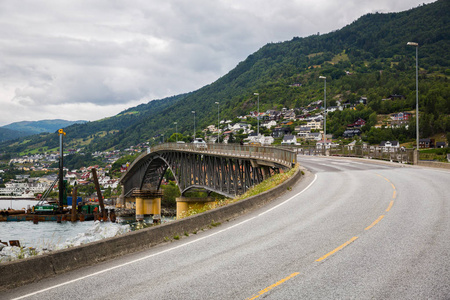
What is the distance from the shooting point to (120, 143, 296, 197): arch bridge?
31.5m

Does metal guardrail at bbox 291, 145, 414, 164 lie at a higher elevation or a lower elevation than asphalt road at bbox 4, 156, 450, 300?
higher

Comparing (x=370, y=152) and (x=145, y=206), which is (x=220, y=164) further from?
(x=145, y=206)

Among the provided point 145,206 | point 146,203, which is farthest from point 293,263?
point 146,203

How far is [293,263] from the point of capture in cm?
801

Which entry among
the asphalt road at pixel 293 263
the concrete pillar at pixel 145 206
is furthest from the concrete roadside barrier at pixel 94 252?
the concrete pillar at pixel 145 206

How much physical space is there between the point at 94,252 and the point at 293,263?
Answer: 415cm

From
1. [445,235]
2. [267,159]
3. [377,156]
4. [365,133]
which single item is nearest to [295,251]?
[445,235]

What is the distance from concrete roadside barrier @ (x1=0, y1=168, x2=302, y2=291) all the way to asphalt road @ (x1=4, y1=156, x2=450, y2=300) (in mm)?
230

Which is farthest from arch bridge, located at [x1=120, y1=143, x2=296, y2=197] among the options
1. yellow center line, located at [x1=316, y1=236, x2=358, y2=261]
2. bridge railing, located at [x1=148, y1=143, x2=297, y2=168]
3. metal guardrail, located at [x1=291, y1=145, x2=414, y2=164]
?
yellow center line, located at [x1=316, y1=236, x2=358, y2=261]

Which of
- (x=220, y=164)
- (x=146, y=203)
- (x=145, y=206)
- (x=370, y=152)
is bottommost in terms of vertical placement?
(x=145, y=206)

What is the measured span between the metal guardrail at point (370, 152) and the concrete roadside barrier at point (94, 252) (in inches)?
1052

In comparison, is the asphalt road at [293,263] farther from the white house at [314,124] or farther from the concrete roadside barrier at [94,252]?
the white house at [314,124]

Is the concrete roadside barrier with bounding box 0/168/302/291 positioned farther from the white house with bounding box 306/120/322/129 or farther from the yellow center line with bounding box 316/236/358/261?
the white house with bounding box 306/120/322/129

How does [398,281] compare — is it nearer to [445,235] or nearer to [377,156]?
[445,235]
